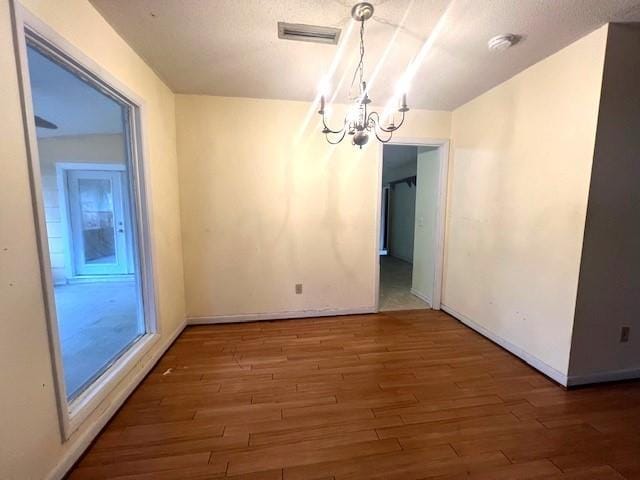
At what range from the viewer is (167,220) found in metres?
2.66

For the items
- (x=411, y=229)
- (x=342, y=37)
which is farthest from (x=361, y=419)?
(x=411, y=229)

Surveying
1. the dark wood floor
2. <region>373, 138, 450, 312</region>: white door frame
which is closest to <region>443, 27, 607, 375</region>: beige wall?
<region>373, 138, 450, 312</region>: white door frame

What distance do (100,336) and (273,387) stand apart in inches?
65.7

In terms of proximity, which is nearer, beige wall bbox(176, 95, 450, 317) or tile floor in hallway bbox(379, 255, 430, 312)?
beige wall bbox(176, 95, 450, 317)

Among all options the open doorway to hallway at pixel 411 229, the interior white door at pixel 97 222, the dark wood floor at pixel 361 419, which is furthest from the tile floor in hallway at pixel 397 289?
the interior white door at pixel 97 222

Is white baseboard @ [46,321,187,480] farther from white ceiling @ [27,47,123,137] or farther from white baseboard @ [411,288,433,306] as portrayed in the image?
white baseboard @ [411,288,433,306]

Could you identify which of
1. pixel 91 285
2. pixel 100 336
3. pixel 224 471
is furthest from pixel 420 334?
pixel 91 285

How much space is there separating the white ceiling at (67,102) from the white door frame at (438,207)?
8.56 feet

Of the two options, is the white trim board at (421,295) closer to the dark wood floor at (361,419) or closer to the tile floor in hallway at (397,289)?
the tile floor in hallway at (397,289)

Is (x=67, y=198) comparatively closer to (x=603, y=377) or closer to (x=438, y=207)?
(x=438, y=207)

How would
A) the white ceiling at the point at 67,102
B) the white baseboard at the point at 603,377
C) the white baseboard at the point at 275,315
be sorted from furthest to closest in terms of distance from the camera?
the white baseboard at the point at 275,315, the white baseboard at the point at 603,377, the white ceiling at the point at 67,102

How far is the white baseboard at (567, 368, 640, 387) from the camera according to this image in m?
2.06

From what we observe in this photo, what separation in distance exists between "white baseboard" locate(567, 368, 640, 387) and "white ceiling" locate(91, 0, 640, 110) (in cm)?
240

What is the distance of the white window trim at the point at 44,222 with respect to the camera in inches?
47.3
